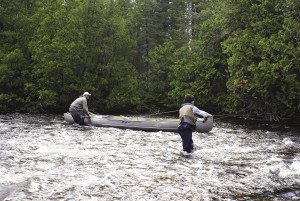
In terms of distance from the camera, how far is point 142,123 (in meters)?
18.2

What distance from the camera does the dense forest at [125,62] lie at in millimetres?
23953

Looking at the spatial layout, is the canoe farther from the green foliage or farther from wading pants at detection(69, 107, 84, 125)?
the green foliage

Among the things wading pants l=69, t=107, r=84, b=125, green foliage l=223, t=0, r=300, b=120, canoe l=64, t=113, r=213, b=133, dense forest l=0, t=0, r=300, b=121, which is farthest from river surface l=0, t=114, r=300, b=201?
dense forest l=0, t=0, r=300, b=121

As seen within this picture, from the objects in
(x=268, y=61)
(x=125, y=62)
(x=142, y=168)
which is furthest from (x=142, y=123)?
(x=125, y=62)

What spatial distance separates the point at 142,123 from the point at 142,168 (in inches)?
314

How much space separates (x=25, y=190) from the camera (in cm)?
782

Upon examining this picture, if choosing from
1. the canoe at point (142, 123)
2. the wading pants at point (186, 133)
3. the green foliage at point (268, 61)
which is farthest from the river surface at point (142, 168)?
the green foliage at point (268, 61)

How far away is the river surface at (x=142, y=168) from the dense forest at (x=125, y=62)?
27.6ft

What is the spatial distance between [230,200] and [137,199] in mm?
1859

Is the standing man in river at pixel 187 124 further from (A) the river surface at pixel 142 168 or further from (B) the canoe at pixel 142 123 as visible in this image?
(B) the canoe at pixel 142 123

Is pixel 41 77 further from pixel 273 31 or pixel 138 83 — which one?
pixel 273 31

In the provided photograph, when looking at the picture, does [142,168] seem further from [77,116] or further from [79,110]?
[79,110]

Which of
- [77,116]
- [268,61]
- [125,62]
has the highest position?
[125,62]

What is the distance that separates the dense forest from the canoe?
701cm
